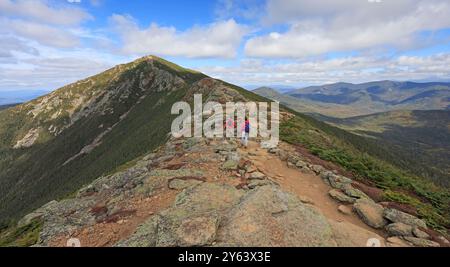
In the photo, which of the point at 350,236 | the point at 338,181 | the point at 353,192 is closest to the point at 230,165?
the point at 338,181

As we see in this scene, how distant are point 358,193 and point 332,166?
6947 mm

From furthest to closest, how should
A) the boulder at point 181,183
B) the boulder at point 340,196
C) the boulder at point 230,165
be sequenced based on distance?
the boulder at point 230,165, the boulder at point 340,196, the boulder at point 181,183

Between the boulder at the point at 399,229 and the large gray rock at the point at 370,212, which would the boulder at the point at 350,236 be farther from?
the large gray rock at the point at 370,212

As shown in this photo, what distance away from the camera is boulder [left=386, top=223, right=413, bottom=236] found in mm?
18127

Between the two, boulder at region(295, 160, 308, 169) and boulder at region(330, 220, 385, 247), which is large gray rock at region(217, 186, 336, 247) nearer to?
boulder at region(330, 220, 385, 247)

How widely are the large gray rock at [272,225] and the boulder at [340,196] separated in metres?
5.79

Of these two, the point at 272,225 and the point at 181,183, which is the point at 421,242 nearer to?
the point at 272,225

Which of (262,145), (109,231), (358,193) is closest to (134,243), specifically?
(109,231)

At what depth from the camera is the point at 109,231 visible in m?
18.5

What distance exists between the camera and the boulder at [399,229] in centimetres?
1813

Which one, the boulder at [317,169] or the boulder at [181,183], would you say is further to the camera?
the boulder at [317,169]

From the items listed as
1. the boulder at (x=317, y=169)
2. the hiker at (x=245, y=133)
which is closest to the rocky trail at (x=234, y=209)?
the boulder at (x=317, y=169)

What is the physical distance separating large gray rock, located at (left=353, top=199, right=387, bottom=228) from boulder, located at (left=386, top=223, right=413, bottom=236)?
67 cm

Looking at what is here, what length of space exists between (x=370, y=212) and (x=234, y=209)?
10.1 metres
